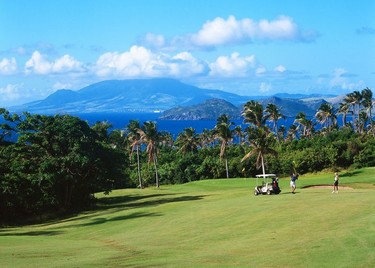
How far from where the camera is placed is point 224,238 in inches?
→ 973

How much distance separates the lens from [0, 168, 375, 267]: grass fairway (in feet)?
60.3

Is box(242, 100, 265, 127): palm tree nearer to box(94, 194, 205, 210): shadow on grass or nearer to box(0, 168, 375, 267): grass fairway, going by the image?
box(94, 194, 205, 210): shadow on grass

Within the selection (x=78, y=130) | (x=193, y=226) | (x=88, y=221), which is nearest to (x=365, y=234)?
(x=193, y=226)

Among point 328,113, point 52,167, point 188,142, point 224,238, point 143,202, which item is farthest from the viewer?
point 328,113

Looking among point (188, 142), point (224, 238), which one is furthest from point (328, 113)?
point (224, 238)

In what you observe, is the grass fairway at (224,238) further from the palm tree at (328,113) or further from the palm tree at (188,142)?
the palm tree at (328,113)

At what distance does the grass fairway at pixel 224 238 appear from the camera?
1838 cm

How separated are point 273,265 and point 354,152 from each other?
78.5 metres

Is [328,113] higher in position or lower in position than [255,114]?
higher

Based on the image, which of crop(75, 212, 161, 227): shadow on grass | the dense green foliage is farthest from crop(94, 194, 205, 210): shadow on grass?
crop(75, 212, 161, 227): shadow on grass

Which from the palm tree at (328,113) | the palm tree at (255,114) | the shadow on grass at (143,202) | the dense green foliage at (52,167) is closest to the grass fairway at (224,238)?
the shadow on grass at (143,202)

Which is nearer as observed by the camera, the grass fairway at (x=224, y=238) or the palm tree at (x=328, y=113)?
the grass fairway at (x=224, y=238)

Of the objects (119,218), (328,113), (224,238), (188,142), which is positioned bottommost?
(119,218)

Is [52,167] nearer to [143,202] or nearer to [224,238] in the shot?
[143,202]
